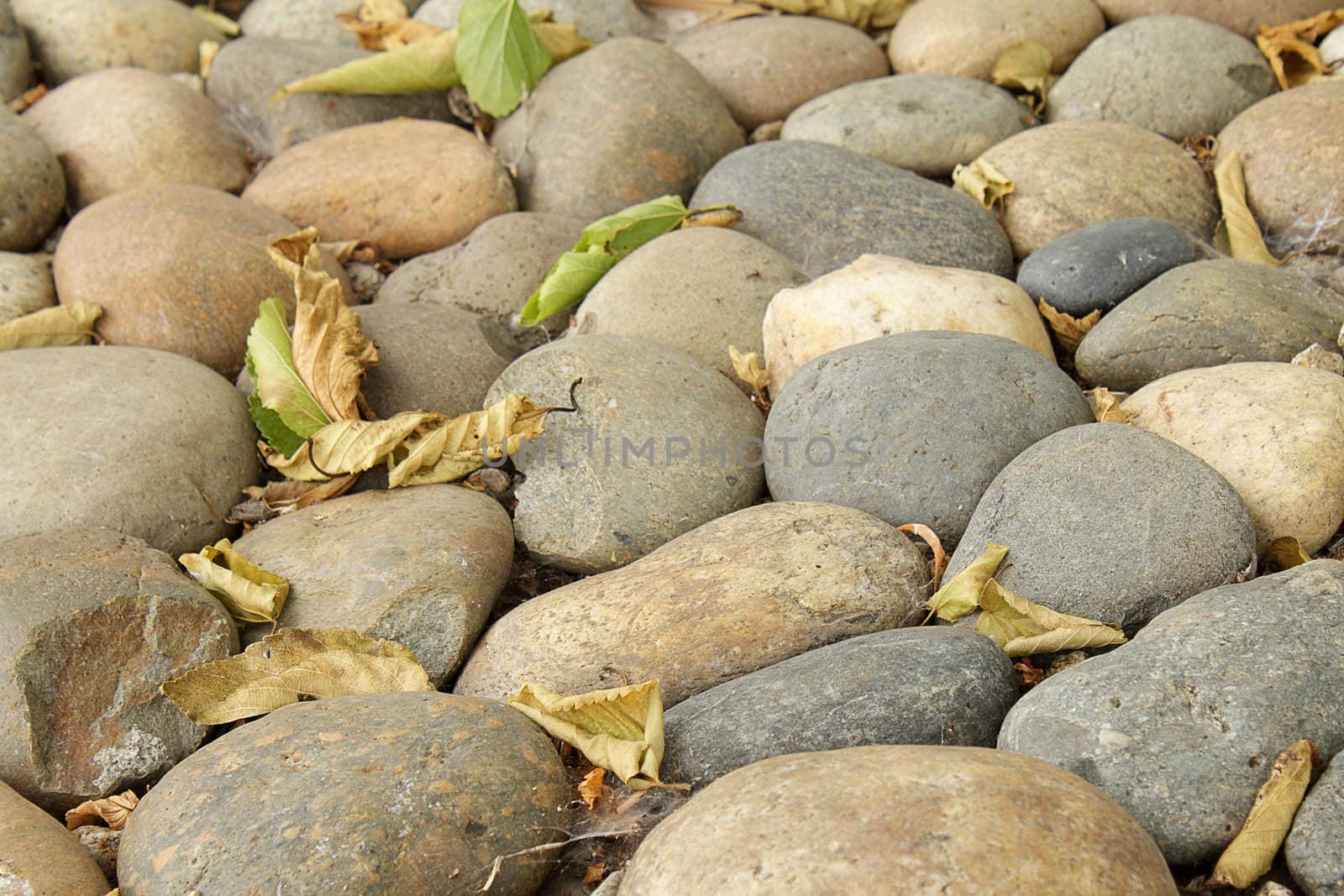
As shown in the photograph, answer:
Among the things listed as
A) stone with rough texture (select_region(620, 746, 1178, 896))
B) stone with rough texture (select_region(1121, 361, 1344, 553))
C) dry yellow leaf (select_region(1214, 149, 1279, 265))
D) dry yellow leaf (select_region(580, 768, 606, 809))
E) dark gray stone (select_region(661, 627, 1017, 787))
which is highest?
dry yellow leaf (select_region(1214, 149, 1279, 265))

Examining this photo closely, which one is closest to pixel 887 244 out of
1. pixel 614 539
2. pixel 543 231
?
pixel 543 231

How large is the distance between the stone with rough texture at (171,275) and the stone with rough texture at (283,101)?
0.99 m

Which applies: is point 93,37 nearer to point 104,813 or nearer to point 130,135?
point 130,135

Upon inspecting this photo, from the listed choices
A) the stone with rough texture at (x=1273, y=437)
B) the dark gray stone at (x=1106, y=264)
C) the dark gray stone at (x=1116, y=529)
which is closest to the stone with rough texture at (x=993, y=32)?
the dark gray stone at (x=1106, y=264)

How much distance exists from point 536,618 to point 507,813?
639mm

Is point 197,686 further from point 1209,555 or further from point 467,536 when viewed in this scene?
point 1209,555

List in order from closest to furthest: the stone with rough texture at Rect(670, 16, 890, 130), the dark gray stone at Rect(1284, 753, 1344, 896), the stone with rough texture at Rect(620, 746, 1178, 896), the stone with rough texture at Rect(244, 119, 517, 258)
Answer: the stone with rough texture at Rect(620, 746, 1178, 896) → the dark gray stone at Rect(1284, 753, 1344, 896) → the stone with rough texture at Rect(244, 119, 517, 258) → the stone with rough texture at Rect(670, 16, 890, 130)

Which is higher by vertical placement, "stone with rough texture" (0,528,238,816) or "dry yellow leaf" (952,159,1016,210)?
"dry yellow leaf" (952,159,1016,210)

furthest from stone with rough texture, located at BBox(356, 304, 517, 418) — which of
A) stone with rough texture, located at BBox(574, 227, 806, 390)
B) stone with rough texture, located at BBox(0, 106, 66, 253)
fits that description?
stone with rough texture, located at BBox(0, 106, 66, 253)

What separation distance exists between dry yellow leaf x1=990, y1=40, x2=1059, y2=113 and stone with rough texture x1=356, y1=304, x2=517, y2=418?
2370 millimetres

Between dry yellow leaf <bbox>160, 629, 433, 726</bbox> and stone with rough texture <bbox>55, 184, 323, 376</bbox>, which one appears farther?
stone with rough texture <bbox>55, 184, 323, 376</bbox>

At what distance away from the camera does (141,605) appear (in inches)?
94.9

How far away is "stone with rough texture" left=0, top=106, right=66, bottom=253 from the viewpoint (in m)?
3.93

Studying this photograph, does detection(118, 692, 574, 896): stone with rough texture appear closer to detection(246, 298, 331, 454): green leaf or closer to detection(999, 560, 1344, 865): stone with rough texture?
detection(999, 560, 1344, 865): stone with rough texture
